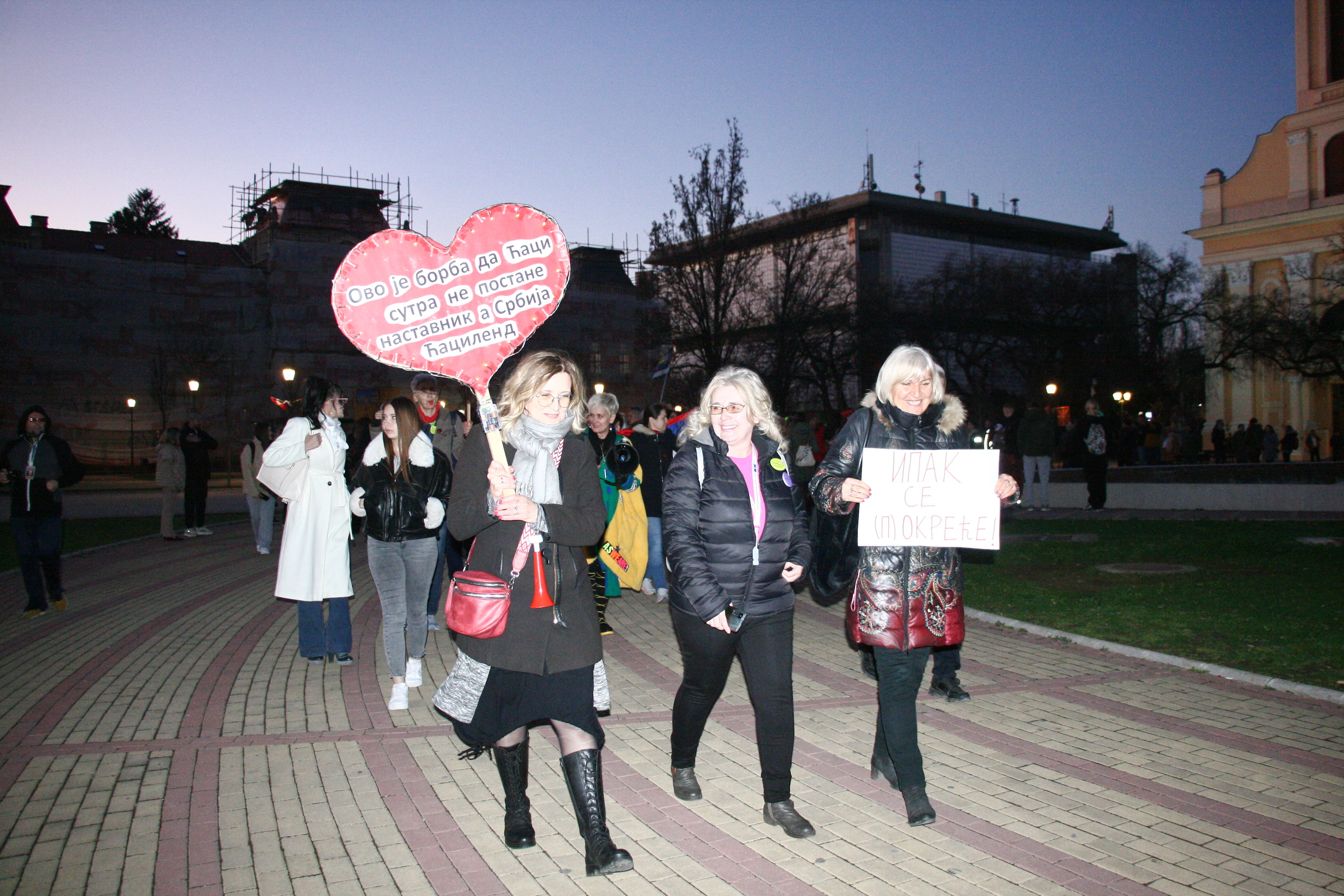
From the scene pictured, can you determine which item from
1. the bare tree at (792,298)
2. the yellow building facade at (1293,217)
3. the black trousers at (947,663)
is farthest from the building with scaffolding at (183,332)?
the black trousers at (947,663)

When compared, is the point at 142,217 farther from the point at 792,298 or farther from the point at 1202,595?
the point at 1202,595

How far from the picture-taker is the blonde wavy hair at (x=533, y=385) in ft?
12.8

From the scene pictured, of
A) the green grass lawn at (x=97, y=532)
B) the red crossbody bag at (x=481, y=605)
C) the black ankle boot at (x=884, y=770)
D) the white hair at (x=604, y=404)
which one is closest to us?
the red crossbody bag at (x=481, y=605)

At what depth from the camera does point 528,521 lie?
3752 mm

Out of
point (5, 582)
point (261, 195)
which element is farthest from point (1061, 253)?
point (5, 582)

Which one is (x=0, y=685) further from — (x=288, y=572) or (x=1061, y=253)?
(x=1061, y=253)

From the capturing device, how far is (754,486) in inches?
164

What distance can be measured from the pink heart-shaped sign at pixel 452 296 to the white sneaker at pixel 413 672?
3.10 m

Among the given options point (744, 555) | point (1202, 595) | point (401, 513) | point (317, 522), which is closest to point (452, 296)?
point (744, 555)

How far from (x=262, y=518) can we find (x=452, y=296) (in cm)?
1207

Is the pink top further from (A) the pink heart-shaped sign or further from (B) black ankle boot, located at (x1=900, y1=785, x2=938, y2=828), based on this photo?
(B) black ankle boot, located at (x1=900, y1=785, x2=938, y2=828)

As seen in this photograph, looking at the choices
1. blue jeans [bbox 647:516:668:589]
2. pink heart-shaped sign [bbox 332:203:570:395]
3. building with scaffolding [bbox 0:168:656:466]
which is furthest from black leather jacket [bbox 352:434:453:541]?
building with scaffolding [bbox 0:168:656:466]

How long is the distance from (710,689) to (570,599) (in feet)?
2.86

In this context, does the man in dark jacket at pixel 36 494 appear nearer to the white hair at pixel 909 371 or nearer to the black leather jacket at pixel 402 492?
the black leather jacket at pixel 402 492
